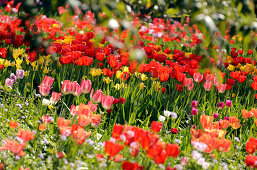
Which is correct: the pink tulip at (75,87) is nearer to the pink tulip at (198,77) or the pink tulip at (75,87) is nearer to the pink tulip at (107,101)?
the pink tulip at (107,101)

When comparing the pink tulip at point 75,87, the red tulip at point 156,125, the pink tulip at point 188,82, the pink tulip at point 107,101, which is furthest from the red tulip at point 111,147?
the pink tulip at point 188,82

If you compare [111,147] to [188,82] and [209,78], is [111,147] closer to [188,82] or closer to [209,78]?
[188,82]

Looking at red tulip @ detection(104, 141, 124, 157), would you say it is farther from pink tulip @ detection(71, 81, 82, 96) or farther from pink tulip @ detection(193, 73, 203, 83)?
pink tulip @ detection(193, 73, 203, 83)

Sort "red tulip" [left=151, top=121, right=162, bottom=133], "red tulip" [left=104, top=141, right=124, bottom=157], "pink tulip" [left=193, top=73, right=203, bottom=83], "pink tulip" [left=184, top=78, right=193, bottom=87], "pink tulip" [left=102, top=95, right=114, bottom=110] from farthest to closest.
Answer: "pink tulip" [left=193, top=73, right=203, bottom=83], "pink tulip" [left=184, top=78, right=193, bottom=87], "pink tulip" [left=102, top=95, right=114, bottom=110], "red tulip" [left=151, top=121, right=162, bottom=133], "red tulip" [left=104, top=141, right=124, bottom=157]

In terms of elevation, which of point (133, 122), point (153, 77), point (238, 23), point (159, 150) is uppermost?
point (238, 23)

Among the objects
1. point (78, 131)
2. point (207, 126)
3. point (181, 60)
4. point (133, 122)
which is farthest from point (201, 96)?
point (78, 131)

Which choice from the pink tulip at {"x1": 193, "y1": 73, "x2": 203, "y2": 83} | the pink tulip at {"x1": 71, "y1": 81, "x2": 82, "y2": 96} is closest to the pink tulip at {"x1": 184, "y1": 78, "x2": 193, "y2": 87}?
the pink tulip at {"x1": 193, "y1": 73, "x2": 203, "y2": 83}

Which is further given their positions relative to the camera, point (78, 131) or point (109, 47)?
point (109, 47)

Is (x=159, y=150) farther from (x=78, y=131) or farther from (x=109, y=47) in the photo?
(x=109, y=47)

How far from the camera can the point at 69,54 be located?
3.29 metres

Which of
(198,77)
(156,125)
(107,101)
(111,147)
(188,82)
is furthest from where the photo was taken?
(198,77)

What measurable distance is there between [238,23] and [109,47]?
2299mm

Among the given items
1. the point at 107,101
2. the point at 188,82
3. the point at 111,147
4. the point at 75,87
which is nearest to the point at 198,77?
the point at 188,82

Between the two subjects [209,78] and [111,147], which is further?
[209,78]
